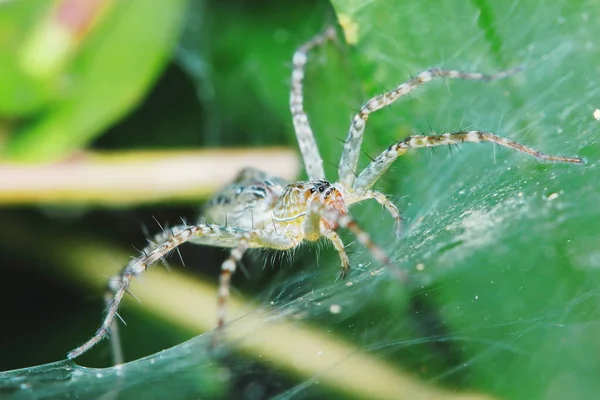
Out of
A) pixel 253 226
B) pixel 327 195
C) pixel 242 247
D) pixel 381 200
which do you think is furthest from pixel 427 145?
pixel 253 226

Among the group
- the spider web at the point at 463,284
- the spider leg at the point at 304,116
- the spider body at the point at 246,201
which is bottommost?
the spider web at the point at 463,284

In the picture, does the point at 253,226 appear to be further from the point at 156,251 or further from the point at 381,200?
the point at 381,200

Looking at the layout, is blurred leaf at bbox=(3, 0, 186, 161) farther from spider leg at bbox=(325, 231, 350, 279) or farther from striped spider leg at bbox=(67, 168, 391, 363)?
spider leg at bbox=(325, 231, 350, 279)

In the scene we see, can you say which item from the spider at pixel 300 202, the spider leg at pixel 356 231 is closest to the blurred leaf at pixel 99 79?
the spider at pixel 300 202

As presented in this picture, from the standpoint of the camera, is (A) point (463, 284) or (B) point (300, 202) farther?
(B) point (300, 202)

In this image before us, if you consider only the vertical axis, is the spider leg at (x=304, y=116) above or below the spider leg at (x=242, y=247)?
above

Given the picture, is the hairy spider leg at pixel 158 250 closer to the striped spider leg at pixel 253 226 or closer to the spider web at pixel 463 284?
the striped spider leg at pixel 253 226
